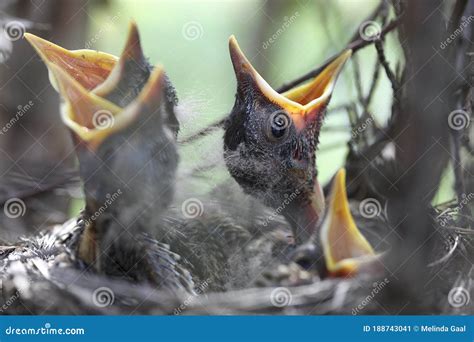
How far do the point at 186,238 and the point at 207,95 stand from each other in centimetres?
40

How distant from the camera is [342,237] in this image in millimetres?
1976

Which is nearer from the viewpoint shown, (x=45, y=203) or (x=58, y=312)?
(x=58, y=312)

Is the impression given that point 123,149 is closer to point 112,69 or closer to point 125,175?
point 125,175

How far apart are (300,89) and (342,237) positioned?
42cm

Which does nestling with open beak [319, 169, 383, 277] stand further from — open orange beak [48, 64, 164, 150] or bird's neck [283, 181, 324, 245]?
open orange beak [48, 64, 164, 150]

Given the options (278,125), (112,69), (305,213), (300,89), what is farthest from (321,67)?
(112,69)

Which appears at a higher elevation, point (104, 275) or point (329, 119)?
point (329, 119)

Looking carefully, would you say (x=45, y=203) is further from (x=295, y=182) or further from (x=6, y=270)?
(x=295, y=182)

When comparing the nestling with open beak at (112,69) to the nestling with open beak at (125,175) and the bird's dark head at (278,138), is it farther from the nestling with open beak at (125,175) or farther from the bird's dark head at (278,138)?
the bird's dark head at (278,138)

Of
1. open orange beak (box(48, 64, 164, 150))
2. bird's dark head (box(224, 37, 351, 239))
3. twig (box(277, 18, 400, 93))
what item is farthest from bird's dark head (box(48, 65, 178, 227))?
twig (box(277, 18, 400, 93))

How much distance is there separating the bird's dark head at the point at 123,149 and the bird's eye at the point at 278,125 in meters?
0.27

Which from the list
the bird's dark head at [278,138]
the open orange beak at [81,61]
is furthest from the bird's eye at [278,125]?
the open orange beak at [81,61]

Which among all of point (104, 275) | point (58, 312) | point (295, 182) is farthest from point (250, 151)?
point (58, 312)

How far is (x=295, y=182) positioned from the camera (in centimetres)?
203
